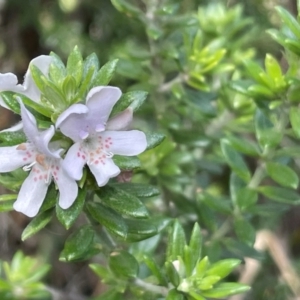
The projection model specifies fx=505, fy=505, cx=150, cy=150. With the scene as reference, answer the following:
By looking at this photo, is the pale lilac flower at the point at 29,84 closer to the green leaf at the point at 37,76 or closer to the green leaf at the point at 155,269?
the green leaf at the point at 37,76

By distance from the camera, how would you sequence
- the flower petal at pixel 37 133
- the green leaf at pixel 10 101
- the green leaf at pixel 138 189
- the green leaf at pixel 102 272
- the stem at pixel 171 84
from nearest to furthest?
the flower petal at pixel 37 133
the green leaf at pixel 10 101
the green leaf at pixel 138 189
the green leaf at pixel 102 272
the stem at pixel 171 84

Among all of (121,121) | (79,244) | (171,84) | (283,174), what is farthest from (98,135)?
(171,84)

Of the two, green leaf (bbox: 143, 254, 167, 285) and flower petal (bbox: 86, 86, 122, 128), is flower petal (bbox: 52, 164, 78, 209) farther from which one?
green leaf (bbox: 143, 254, 167, 285)

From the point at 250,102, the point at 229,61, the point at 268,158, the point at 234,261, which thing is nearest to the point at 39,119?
the point at 234,261

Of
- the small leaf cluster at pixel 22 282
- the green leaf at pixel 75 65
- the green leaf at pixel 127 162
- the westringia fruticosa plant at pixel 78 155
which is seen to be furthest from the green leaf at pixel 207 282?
the small leaf cluster at pixel 22 282

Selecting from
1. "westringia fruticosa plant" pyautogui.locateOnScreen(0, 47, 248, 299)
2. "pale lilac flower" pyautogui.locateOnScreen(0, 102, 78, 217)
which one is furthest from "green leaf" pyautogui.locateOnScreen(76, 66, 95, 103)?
"pale lilac flower" pyautogui.locateOnScreen(0, 102, 78, 217)

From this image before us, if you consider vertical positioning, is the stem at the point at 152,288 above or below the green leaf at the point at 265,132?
below
